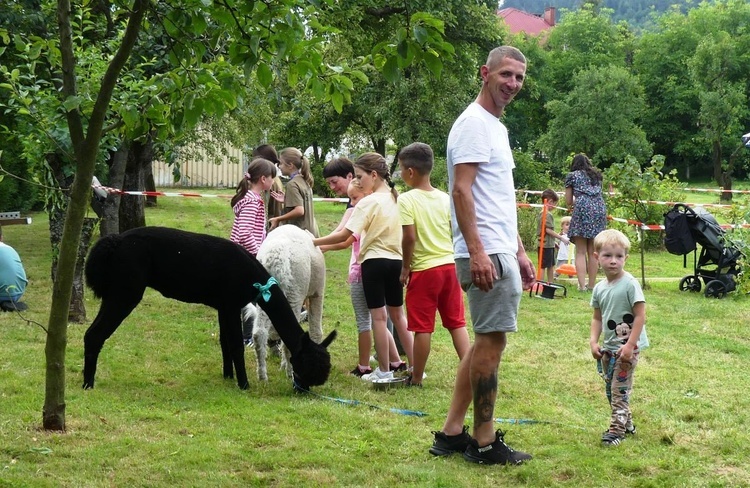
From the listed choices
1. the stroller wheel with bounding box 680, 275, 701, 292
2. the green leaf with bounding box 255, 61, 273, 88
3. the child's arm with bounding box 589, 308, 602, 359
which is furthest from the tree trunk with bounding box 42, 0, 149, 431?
the stroller wheel with bounding box 680, 275, 701, 292

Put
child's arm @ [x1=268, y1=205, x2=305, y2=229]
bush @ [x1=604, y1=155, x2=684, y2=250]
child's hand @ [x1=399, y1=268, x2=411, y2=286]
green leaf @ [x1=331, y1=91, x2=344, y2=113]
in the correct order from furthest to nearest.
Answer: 1. bush @ [x1=604, y1=155, x2=684, y2=250]
2. child's arm @ [x1=268, y1=205, x2=305, y2=229]
3. child's hand @ [x1=399, y1=268, x2=411, y2=286]
4. green leaf @ [x1=331, y1=91, x2=344, y2=113]

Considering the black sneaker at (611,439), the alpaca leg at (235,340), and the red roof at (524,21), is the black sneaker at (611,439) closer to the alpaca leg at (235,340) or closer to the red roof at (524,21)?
the alpaca leg at (235,340)

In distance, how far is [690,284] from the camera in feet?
45.4

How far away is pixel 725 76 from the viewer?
58.2 metres

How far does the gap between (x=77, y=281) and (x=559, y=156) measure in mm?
46512

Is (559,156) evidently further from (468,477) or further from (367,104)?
(468,477)

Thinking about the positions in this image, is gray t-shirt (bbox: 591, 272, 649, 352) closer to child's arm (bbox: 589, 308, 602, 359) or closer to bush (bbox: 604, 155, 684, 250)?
child's arm (bbox: 589, 308, 602, 359)

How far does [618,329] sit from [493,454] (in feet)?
3.94

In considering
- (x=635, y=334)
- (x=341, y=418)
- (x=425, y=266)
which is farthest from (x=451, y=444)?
(x=425, y=266)

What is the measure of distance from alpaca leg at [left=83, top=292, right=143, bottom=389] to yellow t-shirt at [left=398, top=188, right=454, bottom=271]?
2.12 m

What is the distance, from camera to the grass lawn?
15.9 feet

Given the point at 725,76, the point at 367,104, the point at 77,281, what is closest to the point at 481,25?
the point at 367,104

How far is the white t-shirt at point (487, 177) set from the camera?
4816 mm

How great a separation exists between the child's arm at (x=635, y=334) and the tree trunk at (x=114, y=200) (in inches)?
304
